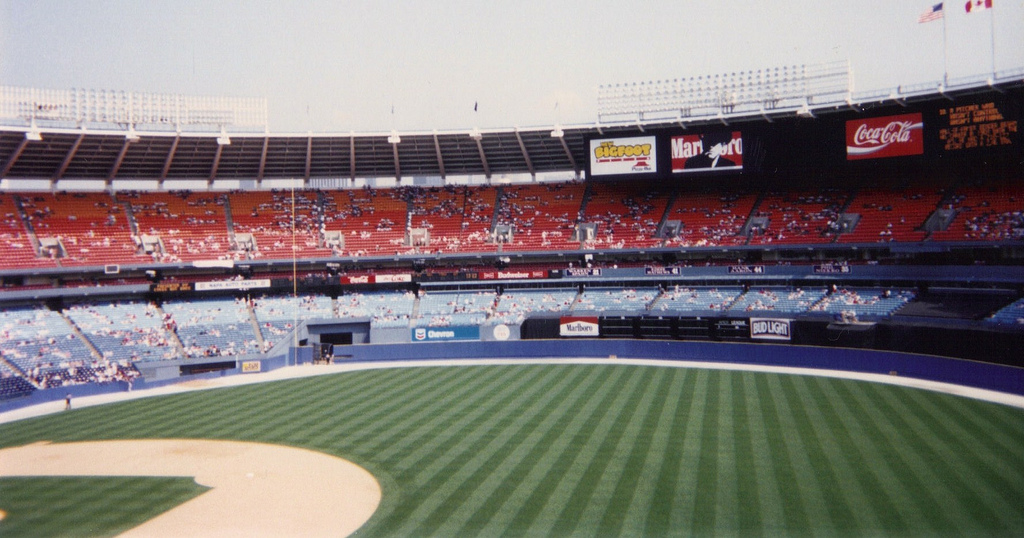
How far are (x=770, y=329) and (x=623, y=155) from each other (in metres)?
17.5

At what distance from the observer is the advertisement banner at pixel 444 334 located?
43250 millimetres

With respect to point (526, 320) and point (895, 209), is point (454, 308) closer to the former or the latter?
point (526, 320)

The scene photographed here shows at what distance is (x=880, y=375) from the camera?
3033cm

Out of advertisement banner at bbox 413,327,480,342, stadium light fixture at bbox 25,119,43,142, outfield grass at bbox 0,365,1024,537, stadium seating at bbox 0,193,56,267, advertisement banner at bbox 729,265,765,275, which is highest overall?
stadium light fixture at bbox 25,119,43,142

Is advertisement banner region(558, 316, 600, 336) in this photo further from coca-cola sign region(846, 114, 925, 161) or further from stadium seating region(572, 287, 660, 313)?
coca-cola sign region(846, 114, 925, 161)

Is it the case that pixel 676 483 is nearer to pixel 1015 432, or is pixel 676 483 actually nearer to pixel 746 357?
pixel 1015 432

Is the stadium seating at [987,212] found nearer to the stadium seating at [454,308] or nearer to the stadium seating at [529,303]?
the stadium seating at [529,303]

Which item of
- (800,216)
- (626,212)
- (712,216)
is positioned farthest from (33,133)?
(800,216)

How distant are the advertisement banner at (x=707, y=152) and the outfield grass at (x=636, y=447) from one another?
1778cm

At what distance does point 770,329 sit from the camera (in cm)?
3588

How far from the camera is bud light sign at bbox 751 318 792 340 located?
116 feet

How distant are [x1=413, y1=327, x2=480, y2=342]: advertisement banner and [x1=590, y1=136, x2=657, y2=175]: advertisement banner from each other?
15332 mm

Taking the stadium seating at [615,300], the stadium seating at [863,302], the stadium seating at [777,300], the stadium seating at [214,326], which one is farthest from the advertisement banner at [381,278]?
the stadium seating at [863,302]

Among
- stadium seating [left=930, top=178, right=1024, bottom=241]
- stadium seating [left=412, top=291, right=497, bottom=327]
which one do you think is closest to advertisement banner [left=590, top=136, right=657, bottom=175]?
stadium seating [left=412, top=291, right=497, bottom=327]
